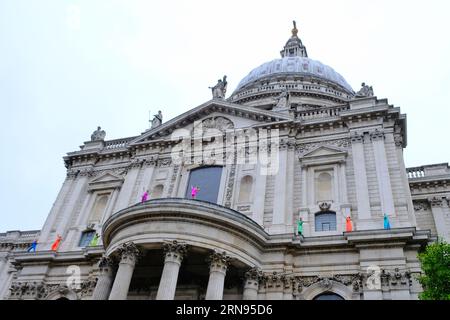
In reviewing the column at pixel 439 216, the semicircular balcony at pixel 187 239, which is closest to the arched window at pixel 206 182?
the semicircular balcony at pixel 187 239


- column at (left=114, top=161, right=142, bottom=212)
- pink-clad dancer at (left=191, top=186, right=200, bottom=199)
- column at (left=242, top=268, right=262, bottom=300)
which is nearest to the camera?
column at (left=242, top=268, right=262, bottom=300)

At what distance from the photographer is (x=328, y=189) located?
24875mm

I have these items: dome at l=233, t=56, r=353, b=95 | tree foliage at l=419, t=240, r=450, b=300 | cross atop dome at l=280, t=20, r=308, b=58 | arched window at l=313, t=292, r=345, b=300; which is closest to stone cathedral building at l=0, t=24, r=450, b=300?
arched window at l=313, t=292, r=345, b=300

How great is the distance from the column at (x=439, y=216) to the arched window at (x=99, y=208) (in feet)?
74.2

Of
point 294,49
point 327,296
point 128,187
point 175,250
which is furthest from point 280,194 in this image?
point 294,49

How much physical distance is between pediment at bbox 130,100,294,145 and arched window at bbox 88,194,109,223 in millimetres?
4445

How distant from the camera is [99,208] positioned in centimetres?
3038

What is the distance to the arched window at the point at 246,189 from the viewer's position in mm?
25875

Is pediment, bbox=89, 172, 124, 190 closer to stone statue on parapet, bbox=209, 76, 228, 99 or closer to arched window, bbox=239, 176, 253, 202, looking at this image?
stone statue on parapet, bbox=209, 76, 228, 99

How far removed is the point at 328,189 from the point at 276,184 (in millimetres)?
2993

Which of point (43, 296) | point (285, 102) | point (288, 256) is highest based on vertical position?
point (285, 102)

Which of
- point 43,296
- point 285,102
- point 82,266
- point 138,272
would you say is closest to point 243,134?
point 285,102

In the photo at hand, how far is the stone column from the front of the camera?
62.8 ft

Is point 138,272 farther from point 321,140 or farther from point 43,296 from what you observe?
point 321,140
